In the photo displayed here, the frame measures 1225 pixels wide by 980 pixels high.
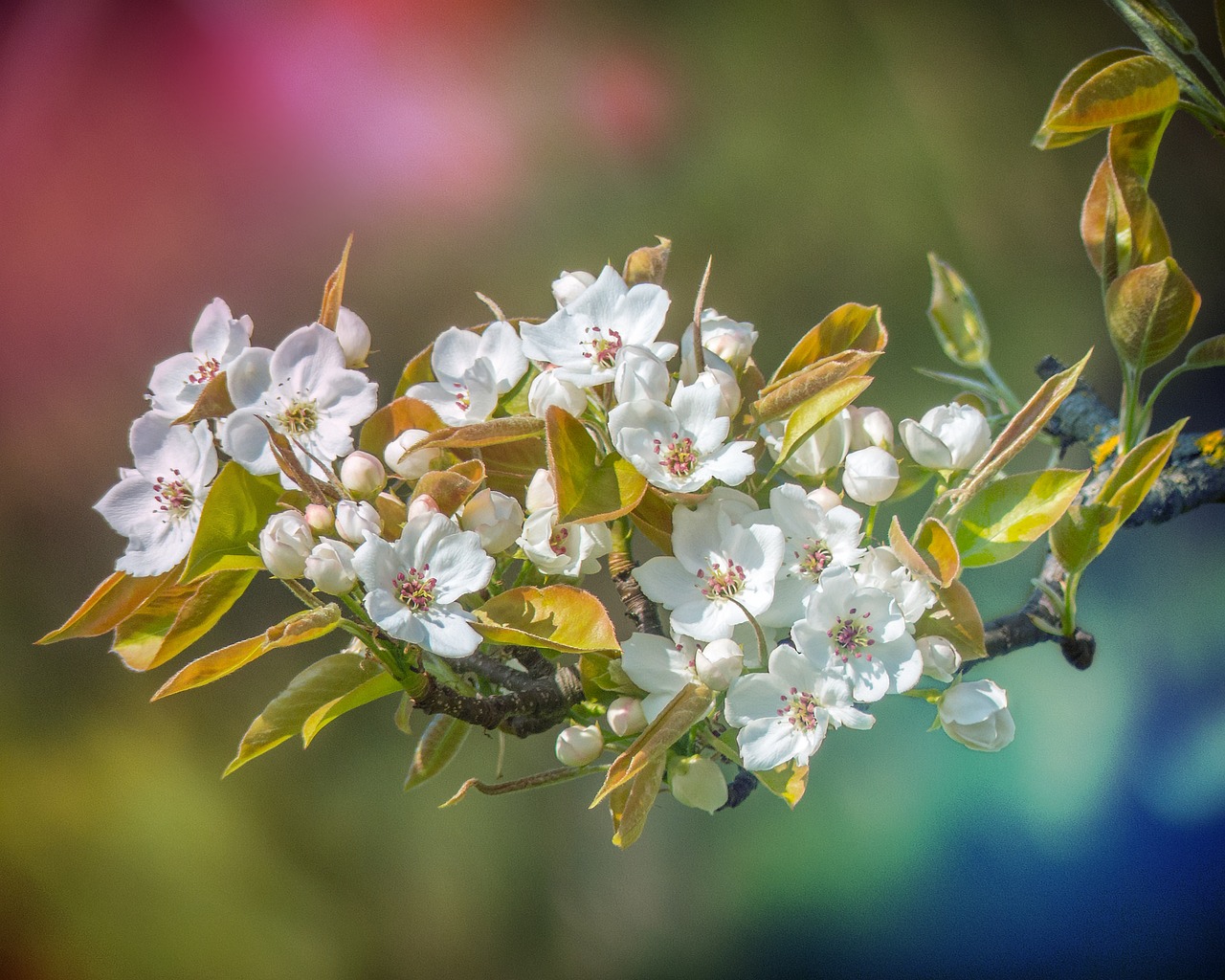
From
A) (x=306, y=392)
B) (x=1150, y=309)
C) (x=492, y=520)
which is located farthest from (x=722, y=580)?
(x=1150, y=309)

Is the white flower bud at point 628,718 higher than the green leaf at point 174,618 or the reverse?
the reverse

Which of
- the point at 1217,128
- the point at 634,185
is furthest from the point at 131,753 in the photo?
the point at 1217,128

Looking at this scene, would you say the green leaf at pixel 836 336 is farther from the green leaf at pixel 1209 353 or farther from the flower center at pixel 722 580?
the green leaf at pixel 1209 353

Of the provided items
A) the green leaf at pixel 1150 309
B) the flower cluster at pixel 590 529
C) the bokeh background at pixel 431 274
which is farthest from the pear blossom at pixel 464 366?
the bokeh background at pixel 431 274

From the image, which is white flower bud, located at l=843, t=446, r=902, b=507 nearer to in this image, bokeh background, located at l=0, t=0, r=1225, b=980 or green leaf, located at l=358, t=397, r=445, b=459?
green leaf, located at l=358, t=397, r=445, b=459

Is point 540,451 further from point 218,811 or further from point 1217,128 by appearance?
point 218,811
